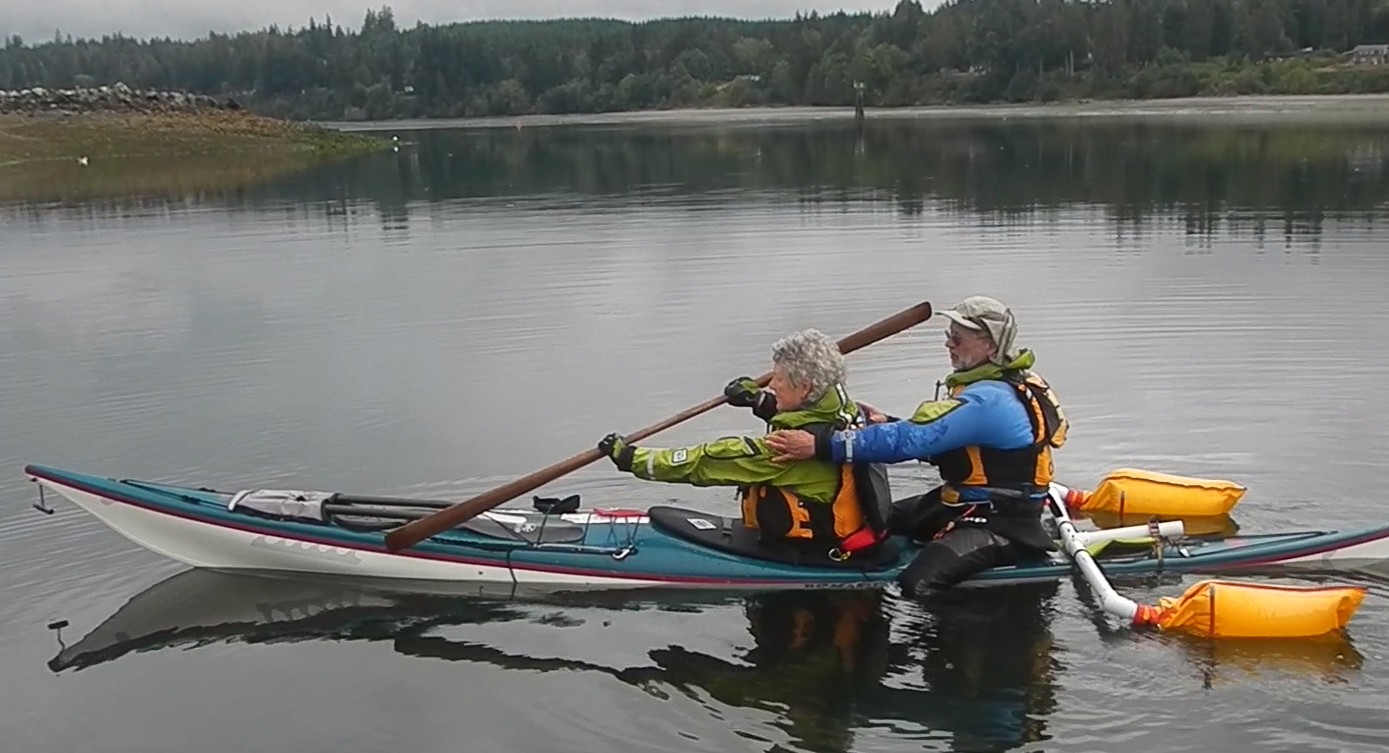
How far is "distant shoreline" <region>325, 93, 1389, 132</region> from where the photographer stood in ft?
212

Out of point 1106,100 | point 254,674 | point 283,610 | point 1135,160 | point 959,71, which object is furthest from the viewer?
point 959,71

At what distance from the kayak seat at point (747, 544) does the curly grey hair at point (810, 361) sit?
1139mm

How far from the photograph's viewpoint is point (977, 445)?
7.77 m

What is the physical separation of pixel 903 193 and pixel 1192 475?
25.1m

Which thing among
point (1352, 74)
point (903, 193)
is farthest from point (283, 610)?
point (1352, 74)

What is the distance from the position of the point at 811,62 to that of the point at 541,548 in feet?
387

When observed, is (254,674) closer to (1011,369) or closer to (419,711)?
(419,711)

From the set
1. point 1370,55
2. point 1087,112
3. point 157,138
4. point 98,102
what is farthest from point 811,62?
point 157,138

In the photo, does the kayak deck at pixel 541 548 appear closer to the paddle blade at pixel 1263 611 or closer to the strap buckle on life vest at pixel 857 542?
the strap buckle on life vest at pixel 857 542

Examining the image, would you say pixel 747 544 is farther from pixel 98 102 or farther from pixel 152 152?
pixel 98 102

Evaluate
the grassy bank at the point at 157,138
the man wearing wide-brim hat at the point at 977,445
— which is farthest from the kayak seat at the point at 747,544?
the grassy bank at the point at 157,138

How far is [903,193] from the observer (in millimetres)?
34781

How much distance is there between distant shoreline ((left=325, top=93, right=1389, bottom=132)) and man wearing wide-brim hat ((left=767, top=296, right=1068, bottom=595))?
53.5 meters

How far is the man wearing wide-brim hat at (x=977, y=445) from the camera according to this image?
299 inches
